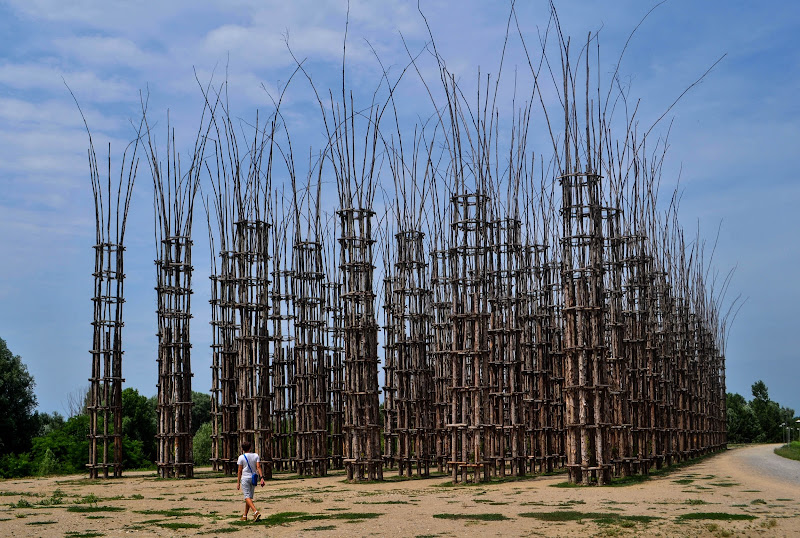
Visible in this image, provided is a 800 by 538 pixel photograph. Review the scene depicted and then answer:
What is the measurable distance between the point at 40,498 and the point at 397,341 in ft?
42.9

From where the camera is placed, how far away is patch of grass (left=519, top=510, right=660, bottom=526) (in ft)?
50.2

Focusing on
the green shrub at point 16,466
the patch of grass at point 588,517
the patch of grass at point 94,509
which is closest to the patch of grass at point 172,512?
the patch of grass at point 94,509

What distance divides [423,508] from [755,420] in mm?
62473

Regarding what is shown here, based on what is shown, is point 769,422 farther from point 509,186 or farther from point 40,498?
point 40,498

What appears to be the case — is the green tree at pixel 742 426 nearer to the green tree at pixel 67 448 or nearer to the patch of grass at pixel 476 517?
the green tree at pixel 67 448

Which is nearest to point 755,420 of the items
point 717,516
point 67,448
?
point 67,448

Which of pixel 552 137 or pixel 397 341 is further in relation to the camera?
pixel 397 341

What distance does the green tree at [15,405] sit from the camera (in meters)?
38.5

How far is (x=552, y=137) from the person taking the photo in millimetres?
25172

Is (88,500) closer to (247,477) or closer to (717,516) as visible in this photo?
(247,477)

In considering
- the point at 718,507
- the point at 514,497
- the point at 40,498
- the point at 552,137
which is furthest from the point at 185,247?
the point at 718,507

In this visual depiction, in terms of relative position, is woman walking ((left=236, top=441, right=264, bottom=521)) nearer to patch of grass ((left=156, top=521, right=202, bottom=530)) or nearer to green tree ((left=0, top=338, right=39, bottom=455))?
patch of grass ((left=156, top=521, right=202, bottom=530))

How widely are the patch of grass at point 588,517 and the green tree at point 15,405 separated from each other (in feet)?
98.3

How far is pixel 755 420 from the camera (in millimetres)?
72188
